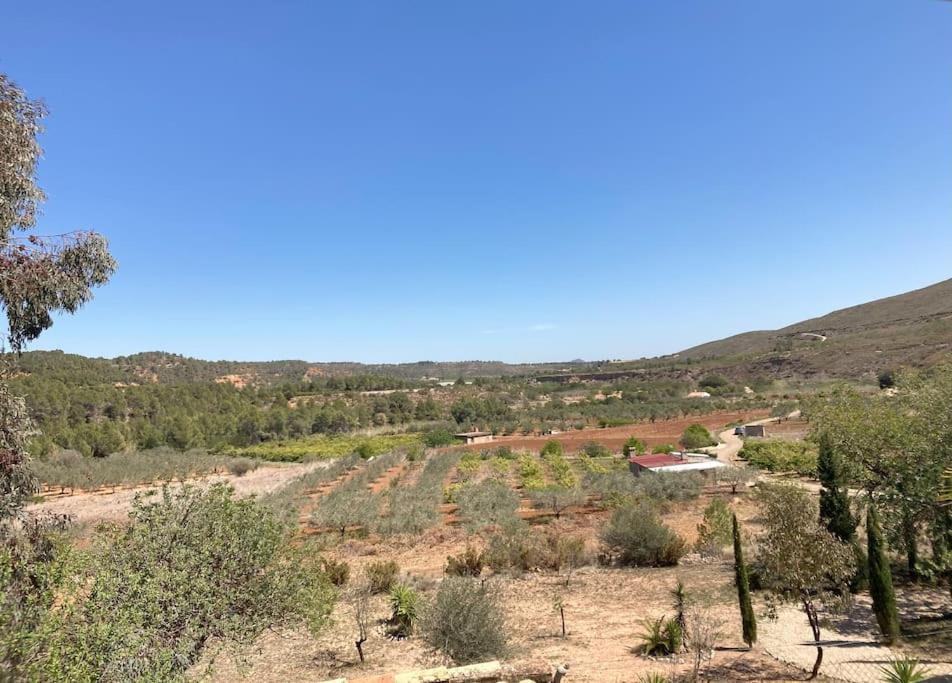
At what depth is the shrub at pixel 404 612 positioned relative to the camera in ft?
43.2

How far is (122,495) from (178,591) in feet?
137

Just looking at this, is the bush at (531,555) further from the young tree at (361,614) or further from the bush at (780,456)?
the bush at (780,456)

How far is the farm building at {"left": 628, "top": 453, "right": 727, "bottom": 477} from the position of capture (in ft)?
107

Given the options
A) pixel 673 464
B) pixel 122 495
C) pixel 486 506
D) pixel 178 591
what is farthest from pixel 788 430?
pixel 122 495

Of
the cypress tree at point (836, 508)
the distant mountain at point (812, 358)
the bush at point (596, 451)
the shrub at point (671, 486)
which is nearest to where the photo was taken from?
the cypress tree at point (836, 508)

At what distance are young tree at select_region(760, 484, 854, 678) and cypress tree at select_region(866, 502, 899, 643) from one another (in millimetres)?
1206

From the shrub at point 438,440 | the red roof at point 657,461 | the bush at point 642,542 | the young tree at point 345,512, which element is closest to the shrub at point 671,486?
the red roof at point 657,461

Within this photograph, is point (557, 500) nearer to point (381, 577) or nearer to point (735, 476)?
point (735, 476)

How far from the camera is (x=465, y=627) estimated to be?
10.3 meters

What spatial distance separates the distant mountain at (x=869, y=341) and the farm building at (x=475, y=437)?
172ft

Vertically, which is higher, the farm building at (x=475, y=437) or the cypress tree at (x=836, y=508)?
the cypress tree at (x=836, y=508)

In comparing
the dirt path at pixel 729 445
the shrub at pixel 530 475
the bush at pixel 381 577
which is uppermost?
the bush at pixel 381 577

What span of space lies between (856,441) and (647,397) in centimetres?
8543

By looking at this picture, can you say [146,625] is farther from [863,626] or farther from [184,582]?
[863,626]
